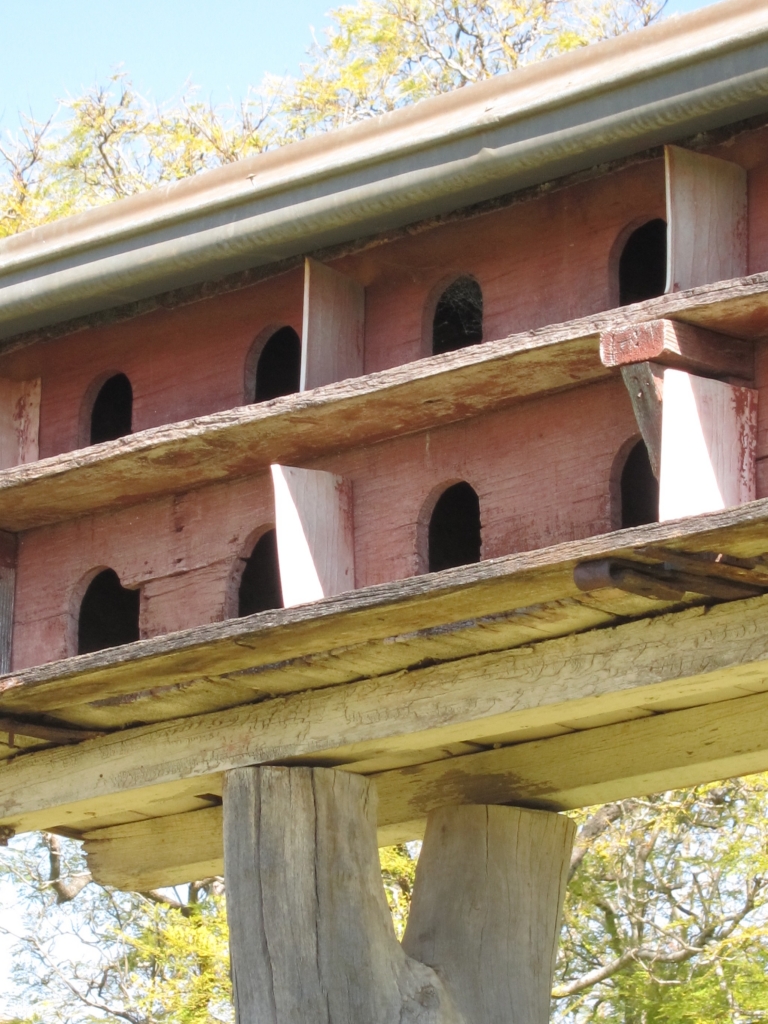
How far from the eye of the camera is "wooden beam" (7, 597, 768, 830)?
5.20m

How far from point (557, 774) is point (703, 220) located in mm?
1918

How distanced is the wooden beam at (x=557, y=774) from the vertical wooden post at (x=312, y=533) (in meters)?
0.85

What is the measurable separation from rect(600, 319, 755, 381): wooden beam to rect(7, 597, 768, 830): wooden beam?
0.68m

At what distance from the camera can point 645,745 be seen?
20.6ft

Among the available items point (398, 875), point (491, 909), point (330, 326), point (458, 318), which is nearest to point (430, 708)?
point (491, 909)

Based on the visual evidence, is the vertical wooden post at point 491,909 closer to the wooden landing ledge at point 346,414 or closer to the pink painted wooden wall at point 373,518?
the pink painted wooden wall at point 373,518

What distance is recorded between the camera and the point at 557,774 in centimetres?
651

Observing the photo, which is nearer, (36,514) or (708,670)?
(708,670)

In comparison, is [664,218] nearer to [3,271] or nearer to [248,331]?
[248,331]

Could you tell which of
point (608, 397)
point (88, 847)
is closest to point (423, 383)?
point (608, 397)

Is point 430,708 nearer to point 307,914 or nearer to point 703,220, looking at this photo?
point 307,914

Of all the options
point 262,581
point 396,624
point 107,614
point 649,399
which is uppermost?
point 262,581

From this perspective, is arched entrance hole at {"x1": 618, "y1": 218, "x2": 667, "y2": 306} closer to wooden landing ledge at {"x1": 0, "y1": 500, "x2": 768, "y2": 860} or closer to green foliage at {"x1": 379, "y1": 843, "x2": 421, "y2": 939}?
wooden landing ledge at {"x1": 0, "y1": 500, "x2": 768, "y2": 860}

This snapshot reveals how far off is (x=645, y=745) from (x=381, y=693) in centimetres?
99
